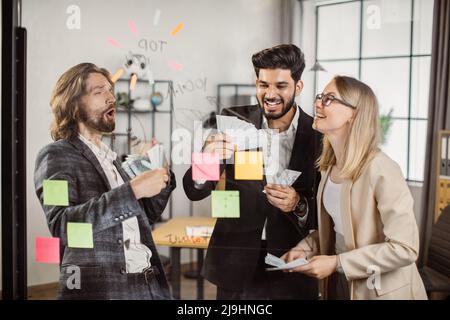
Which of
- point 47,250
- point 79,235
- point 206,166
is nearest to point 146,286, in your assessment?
point 79,235

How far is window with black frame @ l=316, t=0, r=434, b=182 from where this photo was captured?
208cm

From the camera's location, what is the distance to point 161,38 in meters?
2.26

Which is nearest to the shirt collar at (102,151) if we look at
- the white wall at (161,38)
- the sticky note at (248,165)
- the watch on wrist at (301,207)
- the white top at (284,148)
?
the white wall at (161,38)

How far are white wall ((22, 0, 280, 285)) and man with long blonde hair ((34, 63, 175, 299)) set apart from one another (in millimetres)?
68

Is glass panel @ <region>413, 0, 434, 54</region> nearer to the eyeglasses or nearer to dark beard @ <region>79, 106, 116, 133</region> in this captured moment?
the eyeglasses

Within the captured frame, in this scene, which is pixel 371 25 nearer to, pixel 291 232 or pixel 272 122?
pixel 272 122

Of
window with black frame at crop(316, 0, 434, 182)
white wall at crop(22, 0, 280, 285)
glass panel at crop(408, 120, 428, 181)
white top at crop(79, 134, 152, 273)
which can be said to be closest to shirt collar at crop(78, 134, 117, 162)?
white top at crop(79, 134, 152, 273)

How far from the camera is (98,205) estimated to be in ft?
7.52

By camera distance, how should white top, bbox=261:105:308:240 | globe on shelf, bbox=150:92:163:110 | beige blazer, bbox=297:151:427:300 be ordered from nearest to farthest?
1. beige blazer, bbox=297:151:427:300
2. white top, bbox=261:105:308:240
3. globe on shelf, bbox=150:92:163:110

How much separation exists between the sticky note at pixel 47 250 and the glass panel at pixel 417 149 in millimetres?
1467

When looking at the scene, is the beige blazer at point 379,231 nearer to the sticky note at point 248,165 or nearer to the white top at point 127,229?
the sticky note at point 248,165

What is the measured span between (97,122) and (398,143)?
1.19 m
